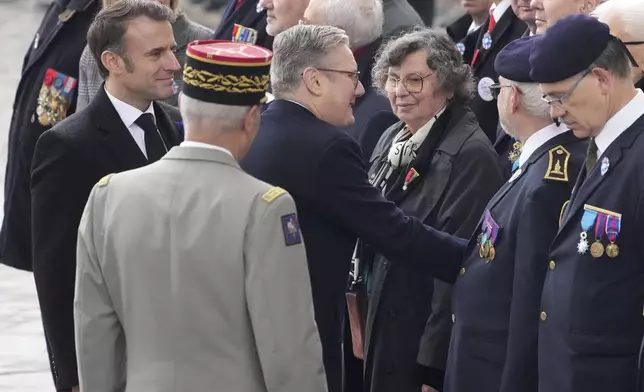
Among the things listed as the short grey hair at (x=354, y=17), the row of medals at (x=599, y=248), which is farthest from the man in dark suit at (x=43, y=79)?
the row of medals at (x=599, y=248)

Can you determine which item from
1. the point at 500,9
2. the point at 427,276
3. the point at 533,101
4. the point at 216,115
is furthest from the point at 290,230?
the point at 500,9

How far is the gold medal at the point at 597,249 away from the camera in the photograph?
3.91 metres

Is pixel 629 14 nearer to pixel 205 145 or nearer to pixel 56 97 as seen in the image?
pixel 205 145

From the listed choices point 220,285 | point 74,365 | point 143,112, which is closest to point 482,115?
point 143,112

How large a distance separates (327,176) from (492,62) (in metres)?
1.61

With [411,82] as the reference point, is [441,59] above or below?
above

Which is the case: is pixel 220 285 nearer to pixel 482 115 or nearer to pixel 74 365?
pixel 74 365

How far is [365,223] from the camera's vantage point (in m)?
4.60

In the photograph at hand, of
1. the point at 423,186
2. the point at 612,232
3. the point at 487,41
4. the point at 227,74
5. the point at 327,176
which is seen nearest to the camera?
the point at 227,74

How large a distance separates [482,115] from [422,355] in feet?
4.11

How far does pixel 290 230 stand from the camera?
3.62 meters

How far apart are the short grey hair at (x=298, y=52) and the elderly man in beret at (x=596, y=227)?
0.83 m

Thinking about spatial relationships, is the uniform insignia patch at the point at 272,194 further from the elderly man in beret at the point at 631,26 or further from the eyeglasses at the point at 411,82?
the eyeglasses at the point at 411,82

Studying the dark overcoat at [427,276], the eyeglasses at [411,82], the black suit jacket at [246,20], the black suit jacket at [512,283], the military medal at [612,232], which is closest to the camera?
the military medal at [612,232]
